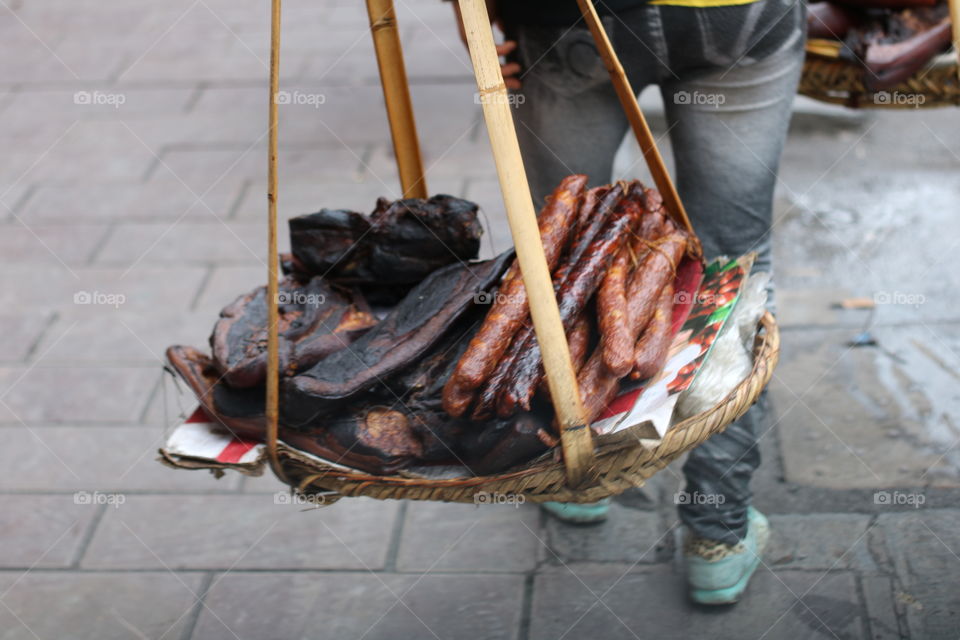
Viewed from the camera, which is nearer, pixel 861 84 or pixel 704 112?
pixel 704 112

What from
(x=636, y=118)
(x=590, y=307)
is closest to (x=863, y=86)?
(x=636, y=118)

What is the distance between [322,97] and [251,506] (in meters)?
2.86

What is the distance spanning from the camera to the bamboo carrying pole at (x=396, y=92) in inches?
77.5

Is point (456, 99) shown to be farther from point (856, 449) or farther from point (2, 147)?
point (856, 449)

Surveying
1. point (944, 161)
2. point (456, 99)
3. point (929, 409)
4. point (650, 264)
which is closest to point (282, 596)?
point (650, 264)

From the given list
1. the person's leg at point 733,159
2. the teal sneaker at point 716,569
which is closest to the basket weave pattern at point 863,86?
the person's leg at point 733,159

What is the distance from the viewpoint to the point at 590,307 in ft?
6.09
